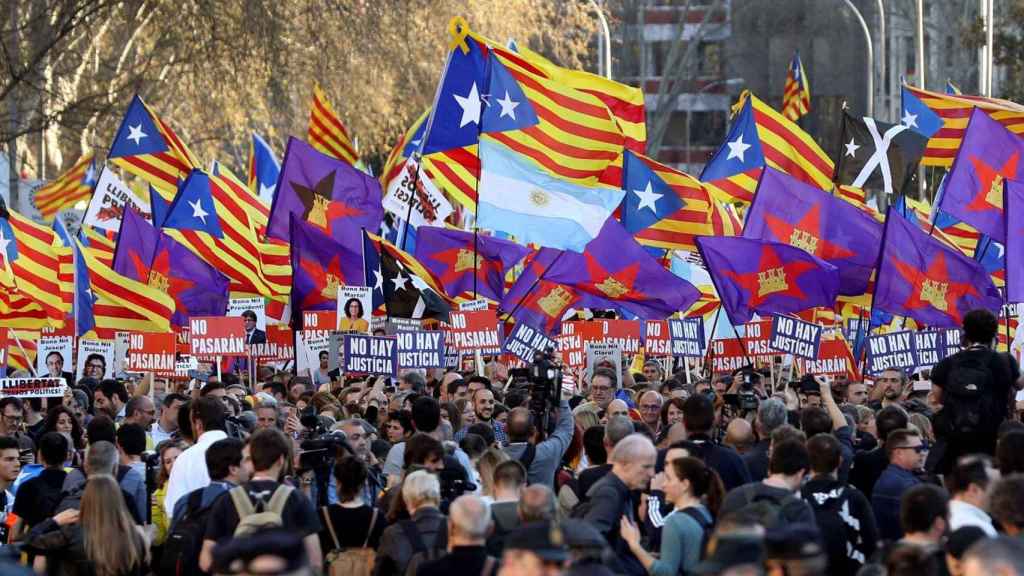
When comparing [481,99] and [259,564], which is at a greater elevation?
[481,99]

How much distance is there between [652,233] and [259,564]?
16.0 metres

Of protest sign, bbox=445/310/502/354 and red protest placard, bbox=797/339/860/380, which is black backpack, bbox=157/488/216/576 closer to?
protest sign, bbox=445/310/502/354

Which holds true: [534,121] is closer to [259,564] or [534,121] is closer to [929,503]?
[929,503]

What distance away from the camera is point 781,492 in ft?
28.2

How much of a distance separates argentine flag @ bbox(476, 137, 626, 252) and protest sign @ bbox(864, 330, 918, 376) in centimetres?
266

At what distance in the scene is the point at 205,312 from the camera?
21922 mm

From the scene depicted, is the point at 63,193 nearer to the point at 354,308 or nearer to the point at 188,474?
the point at 354,308

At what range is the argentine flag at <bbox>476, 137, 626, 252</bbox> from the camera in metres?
17.5

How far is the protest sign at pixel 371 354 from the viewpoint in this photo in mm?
16250

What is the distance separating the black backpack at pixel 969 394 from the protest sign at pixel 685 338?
27.8 ft

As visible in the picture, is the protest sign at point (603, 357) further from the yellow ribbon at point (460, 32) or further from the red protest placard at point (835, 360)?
the yellow ribbon at point (460, 32)

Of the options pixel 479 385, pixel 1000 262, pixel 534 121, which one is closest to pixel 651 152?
pixel 1000 262

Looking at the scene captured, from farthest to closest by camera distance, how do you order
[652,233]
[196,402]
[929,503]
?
[652,233], [196,402], [929,503]

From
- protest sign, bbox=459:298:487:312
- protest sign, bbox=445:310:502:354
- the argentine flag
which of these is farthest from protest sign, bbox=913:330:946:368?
protest sign, bbox=459:298:487:312
